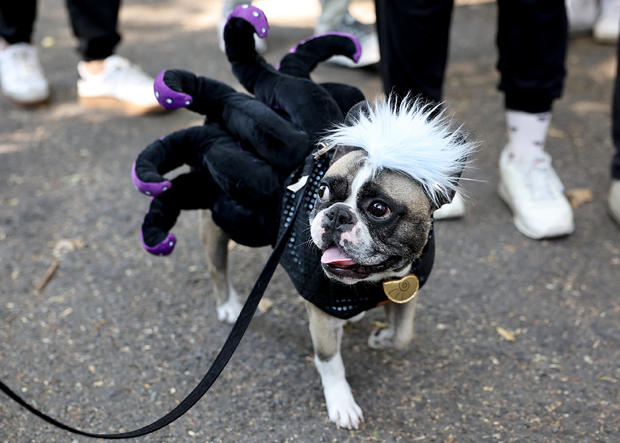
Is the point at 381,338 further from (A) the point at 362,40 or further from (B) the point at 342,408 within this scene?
(A) the point at 362,40

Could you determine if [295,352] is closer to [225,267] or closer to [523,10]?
[225,267]

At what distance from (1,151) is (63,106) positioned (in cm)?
63

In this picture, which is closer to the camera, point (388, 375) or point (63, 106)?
point (388, 375)

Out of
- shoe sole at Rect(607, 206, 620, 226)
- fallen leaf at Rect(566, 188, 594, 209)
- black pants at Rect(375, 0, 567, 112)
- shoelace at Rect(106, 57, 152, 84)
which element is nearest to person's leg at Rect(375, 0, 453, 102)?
black pants at Rect(375, 0, 567, 112)

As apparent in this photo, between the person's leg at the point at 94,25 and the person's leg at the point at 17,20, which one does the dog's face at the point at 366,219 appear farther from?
the person's leg at the point at 17,20

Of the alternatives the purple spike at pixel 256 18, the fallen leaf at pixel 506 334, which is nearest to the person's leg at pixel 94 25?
the purple spike at pixel 256 18

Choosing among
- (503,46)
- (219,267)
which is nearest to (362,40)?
(503,46)

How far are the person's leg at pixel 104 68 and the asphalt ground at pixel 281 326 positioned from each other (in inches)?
13.3

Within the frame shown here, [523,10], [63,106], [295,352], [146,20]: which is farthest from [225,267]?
[146,20]

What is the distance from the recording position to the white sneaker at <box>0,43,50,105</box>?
13.9 feet

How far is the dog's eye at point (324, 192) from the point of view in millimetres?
1760

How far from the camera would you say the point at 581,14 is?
4980 mm

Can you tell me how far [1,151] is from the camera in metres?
3.89

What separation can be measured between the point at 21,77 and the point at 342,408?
10.8 feet
